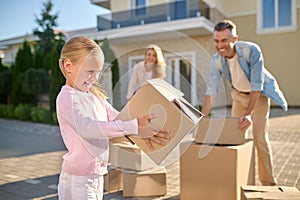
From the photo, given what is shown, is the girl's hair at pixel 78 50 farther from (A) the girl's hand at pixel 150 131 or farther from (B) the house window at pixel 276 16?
(B) the house window at pixel 276 16

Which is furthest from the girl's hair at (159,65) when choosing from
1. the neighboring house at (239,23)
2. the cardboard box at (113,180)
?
the neighboring house at (239,23)

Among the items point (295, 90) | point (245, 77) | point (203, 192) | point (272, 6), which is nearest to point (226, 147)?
point (203, 192)

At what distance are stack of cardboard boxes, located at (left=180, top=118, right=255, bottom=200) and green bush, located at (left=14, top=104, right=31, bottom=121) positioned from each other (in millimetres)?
8079

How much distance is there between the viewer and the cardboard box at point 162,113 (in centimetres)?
119

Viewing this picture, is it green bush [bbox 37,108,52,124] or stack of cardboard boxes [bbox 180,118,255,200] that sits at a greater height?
stack of cardboard boxes [bbox 180,118,255,200]

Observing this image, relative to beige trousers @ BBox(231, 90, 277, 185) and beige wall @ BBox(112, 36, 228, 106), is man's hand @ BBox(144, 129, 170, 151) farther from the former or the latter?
beige trousers @ BBox(231, 90, 277, 185)

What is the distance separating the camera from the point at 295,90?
11234 mm

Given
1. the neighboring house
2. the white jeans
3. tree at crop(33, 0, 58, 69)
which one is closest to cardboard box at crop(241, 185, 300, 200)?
the white jeans

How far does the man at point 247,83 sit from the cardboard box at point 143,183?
0.73 meters

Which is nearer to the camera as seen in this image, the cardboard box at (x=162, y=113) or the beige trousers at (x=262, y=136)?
the cardboard box at (x=162, y=113)

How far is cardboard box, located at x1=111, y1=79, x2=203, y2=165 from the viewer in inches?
46.8

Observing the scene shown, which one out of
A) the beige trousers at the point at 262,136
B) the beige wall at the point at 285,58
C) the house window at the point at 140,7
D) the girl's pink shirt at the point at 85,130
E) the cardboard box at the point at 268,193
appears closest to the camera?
the girl's pink shirt at the point at 85,130

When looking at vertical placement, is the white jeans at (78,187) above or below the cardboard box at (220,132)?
below

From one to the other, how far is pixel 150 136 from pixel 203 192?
3.65 feet
